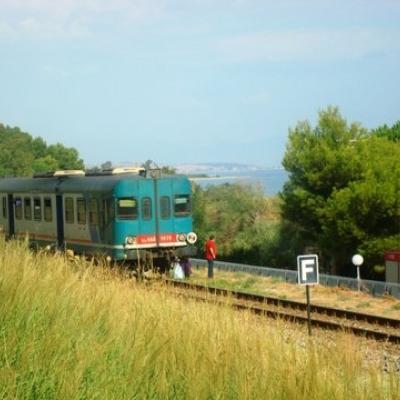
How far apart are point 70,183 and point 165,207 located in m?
2.77

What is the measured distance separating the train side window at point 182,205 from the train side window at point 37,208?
4.59 metres

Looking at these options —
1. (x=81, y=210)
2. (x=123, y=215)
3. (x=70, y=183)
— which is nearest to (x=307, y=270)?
(x=123, y=215)

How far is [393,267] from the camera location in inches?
923

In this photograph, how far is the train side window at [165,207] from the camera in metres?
21.0

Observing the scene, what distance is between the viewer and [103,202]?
66.7ft

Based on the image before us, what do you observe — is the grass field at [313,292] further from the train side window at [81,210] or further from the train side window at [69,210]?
the train side window at [69,210]

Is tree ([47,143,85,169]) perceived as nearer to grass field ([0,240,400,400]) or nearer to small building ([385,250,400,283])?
small building ([385,250,400,283])

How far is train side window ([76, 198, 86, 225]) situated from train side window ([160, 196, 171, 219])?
1.97 meters

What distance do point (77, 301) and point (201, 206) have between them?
36611 millimetres

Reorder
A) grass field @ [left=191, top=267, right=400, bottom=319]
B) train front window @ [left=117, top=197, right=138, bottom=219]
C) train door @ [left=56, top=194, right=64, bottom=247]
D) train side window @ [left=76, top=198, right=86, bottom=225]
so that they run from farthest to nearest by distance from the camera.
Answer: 1. train door @ [left=56, top=194, right=64, bottom=247]
2. train side window @ [left=76, top=198, right=86, bottom=225]
3. train front window @ [left=117, top=197, right=138, bottom=219]
4. grass field @ [left=191, top=267, right=400, bottom=319]

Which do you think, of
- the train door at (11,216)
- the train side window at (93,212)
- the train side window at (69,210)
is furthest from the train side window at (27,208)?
the train side window at (93,212)

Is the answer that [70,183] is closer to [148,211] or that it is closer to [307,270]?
[148,211]

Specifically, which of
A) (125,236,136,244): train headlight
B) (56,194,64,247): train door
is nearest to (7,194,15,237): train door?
(56,194,64,247): train door

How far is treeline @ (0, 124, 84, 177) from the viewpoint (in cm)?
7369
